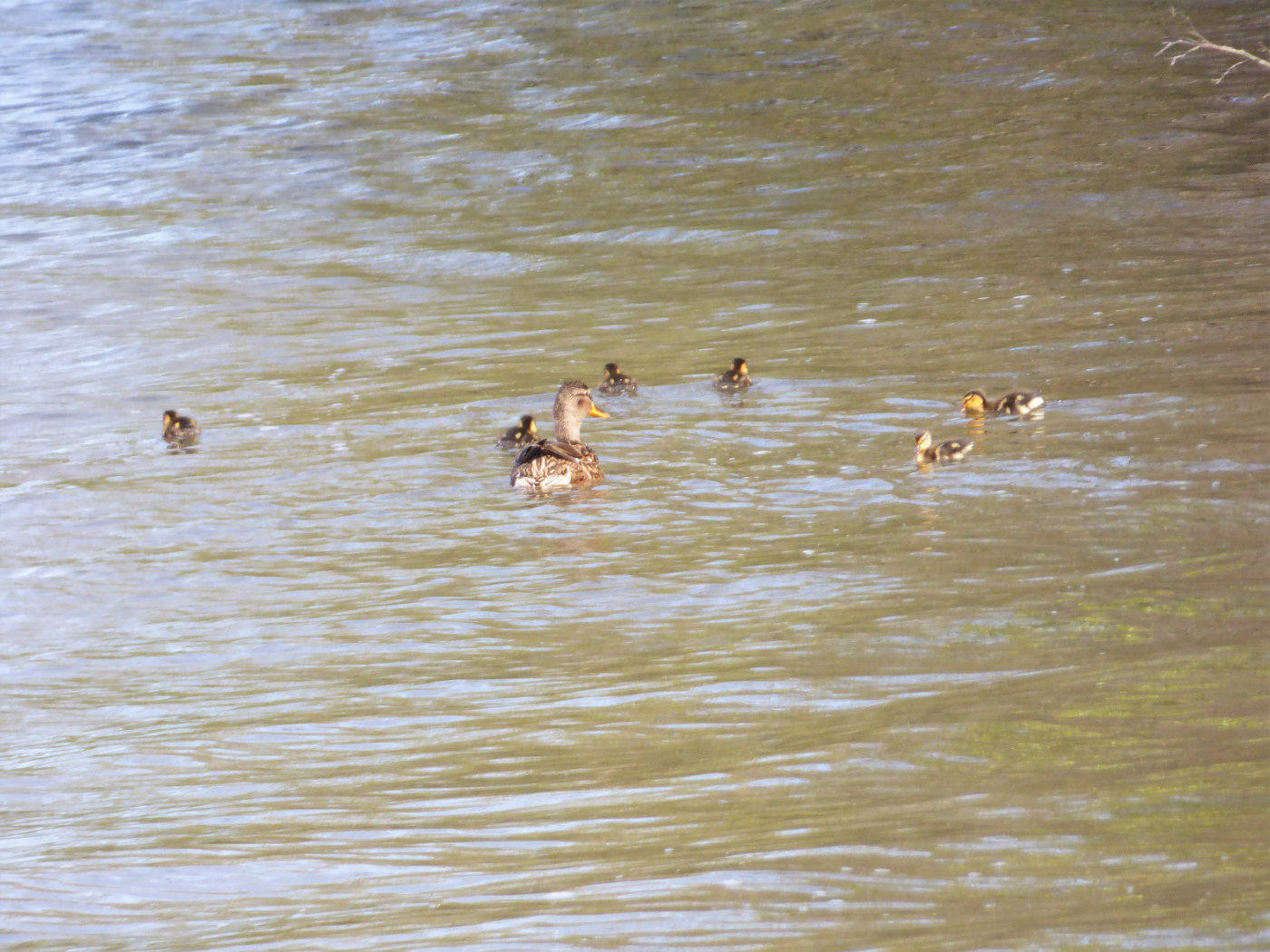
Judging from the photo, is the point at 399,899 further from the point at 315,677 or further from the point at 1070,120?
the point at 1070,120

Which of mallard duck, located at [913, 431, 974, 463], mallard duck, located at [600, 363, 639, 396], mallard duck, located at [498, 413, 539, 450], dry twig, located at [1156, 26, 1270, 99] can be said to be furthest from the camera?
mallard duck, located at [600, 363, 639, 396]

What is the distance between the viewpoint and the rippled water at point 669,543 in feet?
15.6

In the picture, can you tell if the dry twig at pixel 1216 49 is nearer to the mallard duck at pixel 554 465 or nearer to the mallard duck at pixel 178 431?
the mallard duck at pixel 554 465

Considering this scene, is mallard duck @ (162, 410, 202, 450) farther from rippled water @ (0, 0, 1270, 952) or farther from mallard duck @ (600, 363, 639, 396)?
mallard duck @ (600, 363, 639, 396)

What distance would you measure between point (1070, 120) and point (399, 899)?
16129 millimetres

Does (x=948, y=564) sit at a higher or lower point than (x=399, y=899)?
higher

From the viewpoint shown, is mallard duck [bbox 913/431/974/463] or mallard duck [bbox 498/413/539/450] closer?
mallard duck [bbox 913/431/974/463]

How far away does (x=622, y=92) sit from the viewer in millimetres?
23359

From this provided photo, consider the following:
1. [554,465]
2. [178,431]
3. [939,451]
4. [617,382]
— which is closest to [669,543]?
[554,465]

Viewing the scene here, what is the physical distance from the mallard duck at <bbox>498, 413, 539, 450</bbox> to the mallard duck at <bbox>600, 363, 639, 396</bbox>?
35.6 inches

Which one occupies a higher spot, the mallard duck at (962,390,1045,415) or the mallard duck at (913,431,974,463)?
the mallard duck at (962,390,1045,415)

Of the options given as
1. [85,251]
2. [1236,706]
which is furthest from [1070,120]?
[1236,706]

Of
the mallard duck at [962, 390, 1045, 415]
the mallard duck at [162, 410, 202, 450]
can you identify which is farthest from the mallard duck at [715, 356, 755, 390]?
the mallard duck at [162, 410, 202, 450]

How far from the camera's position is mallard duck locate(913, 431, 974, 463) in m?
9.09
